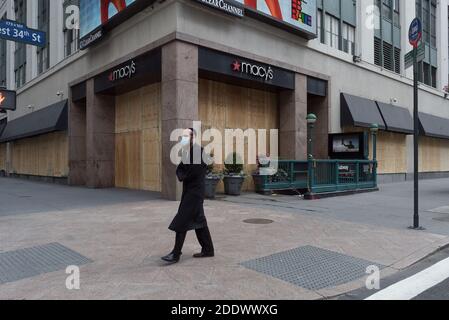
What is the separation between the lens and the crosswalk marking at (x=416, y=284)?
14.1 ft

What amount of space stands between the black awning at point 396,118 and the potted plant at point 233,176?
11929 millimetres

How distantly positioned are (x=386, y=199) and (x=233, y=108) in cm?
716

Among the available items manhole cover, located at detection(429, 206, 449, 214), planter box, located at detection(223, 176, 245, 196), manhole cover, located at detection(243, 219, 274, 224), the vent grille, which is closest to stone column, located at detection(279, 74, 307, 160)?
planter box, located at detection(223, 176, 245, 196)

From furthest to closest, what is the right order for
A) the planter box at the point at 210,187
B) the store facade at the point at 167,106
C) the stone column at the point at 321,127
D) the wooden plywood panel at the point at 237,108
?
the stone column at the point at 321,127 → the wooden plywood panel at the point at 237,108 → the planter box at the point at 210,187 → the store facade at the point at 167,106

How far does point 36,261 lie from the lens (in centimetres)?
556

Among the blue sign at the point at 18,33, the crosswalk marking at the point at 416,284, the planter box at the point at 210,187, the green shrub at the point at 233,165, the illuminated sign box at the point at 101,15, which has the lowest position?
the crosswalk marking at the point at 416,284

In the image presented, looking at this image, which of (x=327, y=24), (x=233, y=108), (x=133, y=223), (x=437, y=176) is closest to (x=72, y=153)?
(x=233, y=108)

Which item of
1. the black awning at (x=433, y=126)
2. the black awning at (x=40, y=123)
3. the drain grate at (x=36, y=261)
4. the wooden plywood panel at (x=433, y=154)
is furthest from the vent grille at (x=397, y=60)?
the drain grate at (x=36, y=261)

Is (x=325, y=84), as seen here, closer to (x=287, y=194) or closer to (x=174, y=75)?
(x=287, y=194)

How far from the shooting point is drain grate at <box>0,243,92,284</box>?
500 centimetres

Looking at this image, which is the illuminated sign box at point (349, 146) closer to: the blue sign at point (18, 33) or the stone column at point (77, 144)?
the stone column at point (77, 144)

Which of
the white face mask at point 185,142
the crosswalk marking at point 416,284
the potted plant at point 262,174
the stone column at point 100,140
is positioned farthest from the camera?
the stone column at point 100,140

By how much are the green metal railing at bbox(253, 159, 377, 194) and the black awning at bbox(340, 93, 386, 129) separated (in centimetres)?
472

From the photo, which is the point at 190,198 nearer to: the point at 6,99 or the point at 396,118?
the point at 6,99
